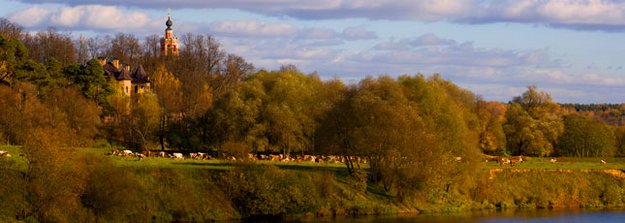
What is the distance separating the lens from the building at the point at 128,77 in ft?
377

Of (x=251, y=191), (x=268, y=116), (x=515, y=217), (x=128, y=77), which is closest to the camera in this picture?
(x=251, y=191)

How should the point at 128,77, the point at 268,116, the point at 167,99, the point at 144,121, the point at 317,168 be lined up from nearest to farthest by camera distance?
1. the point at 317,168
2. the point at 268,116
3. the point at 144,121
4. the point at 167,99
5. the point at 128,77

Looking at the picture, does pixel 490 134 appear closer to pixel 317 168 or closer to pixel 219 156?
pixel 219 156

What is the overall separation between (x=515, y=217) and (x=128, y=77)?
A: 65.4 metres

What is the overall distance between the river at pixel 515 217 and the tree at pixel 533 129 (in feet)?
106

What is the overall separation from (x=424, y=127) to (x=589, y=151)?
43.2 metres

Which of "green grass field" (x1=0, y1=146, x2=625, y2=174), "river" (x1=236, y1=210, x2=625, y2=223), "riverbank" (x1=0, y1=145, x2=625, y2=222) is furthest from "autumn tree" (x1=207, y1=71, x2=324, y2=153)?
"river" (x1=236, y1=210, x2=625, y2=223)

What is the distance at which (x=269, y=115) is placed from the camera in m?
78.1

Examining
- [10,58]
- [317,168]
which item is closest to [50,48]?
[10,58]

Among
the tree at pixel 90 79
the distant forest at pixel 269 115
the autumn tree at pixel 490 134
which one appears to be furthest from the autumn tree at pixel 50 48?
the autumn tree at pixel 490 134

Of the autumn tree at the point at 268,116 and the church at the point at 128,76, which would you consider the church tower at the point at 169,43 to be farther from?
the autumn tree at the point at 268,116

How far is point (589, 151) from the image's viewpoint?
101312mm

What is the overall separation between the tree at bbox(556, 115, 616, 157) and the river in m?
34.4

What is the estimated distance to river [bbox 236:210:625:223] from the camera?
2264 inches
